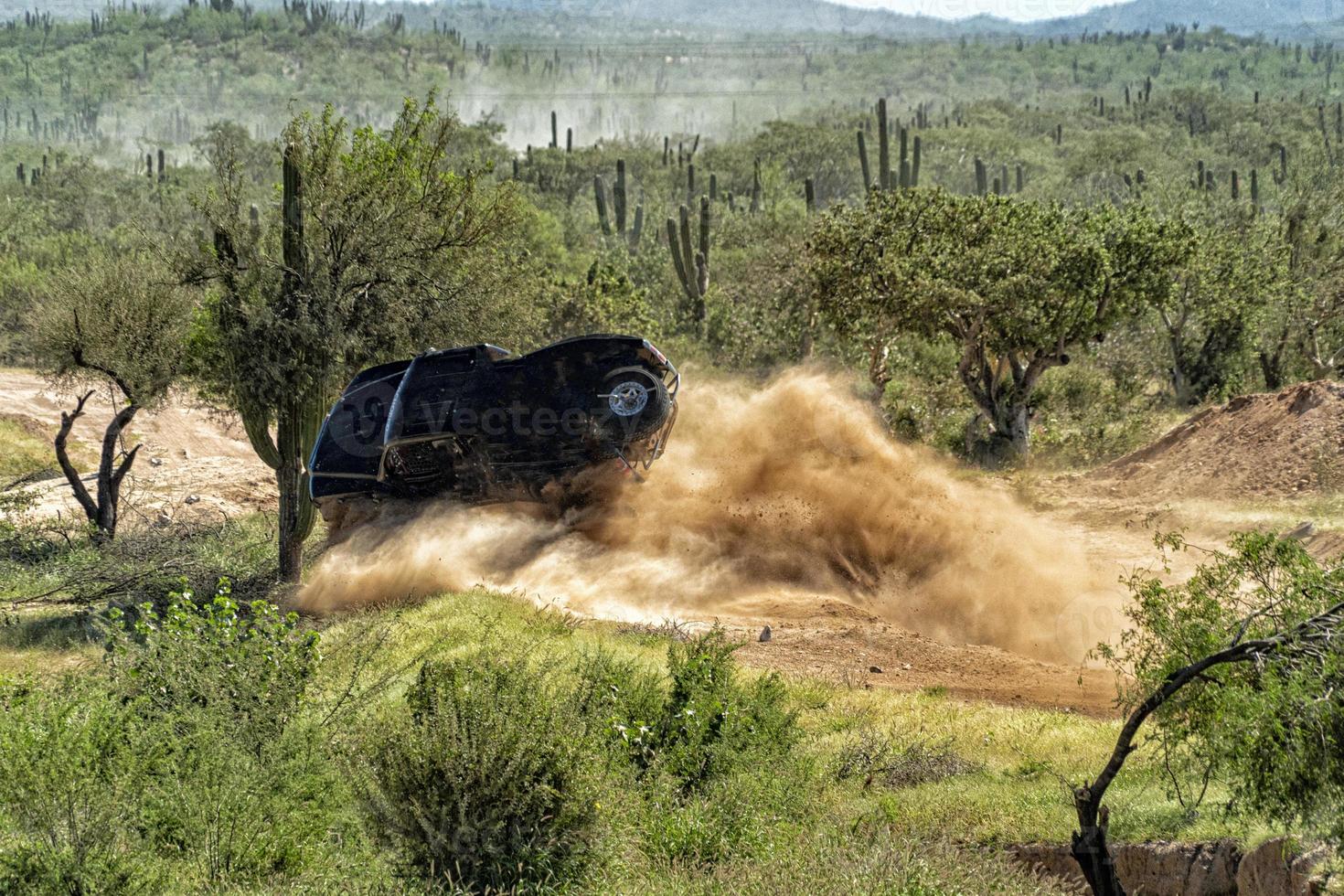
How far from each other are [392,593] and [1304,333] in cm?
2184

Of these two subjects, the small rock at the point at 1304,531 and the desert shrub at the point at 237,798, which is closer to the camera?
the desert shrub at the point at 237,798

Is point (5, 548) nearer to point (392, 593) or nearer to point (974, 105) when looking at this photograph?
point (392, 593)

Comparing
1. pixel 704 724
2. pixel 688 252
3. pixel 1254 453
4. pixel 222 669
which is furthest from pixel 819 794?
pixel 688 252

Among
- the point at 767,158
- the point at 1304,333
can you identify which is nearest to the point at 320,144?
the point at 1304,333

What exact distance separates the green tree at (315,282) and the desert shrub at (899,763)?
28.6 ft

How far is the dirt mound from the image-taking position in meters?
17.9

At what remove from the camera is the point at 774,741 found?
943 centimetres

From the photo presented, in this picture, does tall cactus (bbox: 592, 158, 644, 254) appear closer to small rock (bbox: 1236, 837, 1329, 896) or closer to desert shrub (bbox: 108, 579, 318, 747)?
desert shrub (bbox: 108, 579, 318, 747)

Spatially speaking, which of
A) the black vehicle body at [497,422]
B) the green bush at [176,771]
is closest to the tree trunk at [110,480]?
the black vehicle body at [497,422]

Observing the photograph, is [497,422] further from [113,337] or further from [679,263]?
[679,263]

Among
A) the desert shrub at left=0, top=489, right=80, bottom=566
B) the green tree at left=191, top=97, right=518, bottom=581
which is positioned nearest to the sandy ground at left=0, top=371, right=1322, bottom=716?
the desert shrub at left=0, top=489, right=80, bottom=566

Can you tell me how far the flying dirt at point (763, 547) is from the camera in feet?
44.3

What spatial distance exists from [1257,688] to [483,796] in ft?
14.2

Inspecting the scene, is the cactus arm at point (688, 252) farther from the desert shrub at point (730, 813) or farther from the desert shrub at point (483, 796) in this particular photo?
the desert shrub at point (483, 796)
